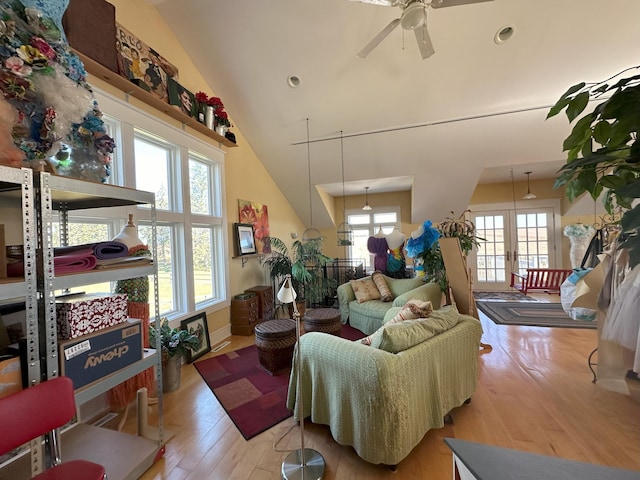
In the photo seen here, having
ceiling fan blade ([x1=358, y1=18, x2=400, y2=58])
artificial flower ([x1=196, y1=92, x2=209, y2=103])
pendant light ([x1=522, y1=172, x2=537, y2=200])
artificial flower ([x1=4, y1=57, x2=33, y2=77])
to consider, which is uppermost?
artificial flower ([x1=196, y1=92, x2=209, y2=103])

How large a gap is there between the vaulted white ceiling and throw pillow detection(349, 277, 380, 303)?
216 cm

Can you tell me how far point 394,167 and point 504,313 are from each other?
3.05m

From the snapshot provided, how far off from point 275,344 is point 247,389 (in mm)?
431

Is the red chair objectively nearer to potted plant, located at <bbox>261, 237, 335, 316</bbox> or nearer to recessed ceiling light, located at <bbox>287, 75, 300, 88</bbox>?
potted plant, located at <bbox>261, 237, 335, 316</bbox>

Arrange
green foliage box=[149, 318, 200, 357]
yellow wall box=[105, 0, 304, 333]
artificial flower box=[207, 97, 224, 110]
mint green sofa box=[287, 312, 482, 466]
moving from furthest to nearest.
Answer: artificial flower box=[207, 97, 224, 110], yellow wall box=[105, 0, 304, 333], green foliage box=[149, 318, 200, 357], mint green sofa box=[287, 312, 482, 466]

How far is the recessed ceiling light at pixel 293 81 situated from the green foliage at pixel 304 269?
2425 millimetres

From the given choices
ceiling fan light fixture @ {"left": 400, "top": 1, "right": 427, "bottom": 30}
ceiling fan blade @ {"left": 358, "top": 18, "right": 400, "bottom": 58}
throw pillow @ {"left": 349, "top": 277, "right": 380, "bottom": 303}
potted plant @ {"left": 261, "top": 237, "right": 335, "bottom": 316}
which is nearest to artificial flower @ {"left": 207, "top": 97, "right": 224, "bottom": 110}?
ceiling fan blade @ {"left": 358, "top": 18, "right": 400, "bottom": 58}

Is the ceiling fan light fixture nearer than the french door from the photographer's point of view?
Yes

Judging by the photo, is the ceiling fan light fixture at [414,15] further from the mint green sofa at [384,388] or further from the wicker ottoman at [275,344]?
the wicker ottoman at [275,344]

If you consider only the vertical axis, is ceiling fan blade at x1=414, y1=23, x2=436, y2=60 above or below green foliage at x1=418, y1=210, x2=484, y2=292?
above

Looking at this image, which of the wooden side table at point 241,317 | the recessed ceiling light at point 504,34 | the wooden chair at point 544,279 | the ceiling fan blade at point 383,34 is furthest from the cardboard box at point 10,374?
the wooden chair at point 544,279

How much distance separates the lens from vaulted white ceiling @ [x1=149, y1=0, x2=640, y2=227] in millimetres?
2842

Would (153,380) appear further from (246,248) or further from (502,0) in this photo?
(502,0)

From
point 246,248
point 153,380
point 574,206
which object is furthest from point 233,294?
point 574,206
